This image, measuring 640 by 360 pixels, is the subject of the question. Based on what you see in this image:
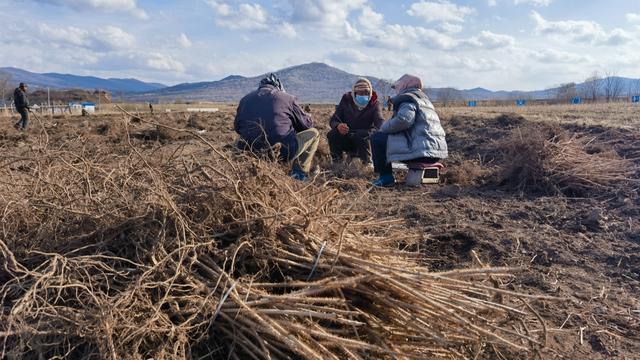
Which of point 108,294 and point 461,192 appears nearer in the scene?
point 108,294

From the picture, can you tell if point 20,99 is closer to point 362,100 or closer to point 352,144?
point 352,144

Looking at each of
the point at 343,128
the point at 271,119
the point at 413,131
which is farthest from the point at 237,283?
the point at 343,128

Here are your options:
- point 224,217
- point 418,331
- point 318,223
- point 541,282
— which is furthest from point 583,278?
point 224,217

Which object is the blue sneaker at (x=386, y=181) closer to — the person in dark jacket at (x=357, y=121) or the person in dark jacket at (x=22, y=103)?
the person in dark jacket at (x=357, y=121)

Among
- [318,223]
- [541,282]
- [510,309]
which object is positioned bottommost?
[541,282]

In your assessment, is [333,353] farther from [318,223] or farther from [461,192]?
[461,192]

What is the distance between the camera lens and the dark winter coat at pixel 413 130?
5.55 metres

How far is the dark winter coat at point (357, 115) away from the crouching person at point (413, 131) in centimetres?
124

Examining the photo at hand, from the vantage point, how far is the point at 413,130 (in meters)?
5.66

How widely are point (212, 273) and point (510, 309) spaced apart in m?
1.26

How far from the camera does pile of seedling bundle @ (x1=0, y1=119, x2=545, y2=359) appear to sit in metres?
1.78

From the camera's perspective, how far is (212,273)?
2.04 meters

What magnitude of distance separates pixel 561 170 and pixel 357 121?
9.55 feet

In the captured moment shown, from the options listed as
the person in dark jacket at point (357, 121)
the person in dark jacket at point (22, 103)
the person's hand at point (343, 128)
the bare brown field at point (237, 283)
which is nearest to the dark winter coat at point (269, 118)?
the person's hand at point (343, 128)
